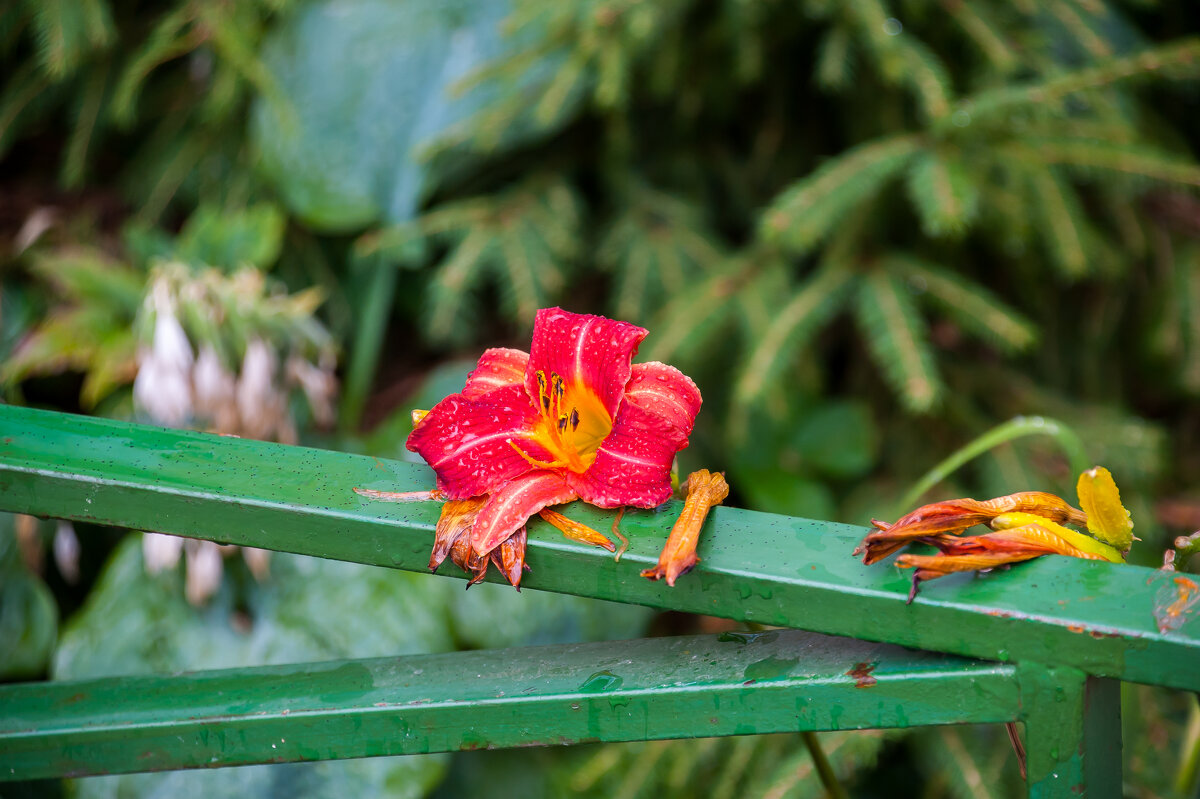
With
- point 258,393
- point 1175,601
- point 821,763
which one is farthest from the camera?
point 258,393

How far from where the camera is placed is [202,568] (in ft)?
4.53

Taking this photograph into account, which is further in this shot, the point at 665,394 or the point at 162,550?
the point at 162,550

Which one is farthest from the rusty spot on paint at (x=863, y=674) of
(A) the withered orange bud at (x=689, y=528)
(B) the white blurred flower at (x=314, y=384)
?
(B) the white blurred flower at (x=314, y=384)

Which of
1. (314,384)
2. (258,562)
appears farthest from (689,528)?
(314,384)

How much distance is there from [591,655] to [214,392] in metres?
1.10

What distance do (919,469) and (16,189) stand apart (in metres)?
2.21

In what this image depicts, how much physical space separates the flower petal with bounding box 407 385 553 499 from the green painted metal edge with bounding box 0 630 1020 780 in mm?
121

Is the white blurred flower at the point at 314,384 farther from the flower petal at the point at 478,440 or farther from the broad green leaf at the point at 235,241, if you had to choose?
the flower petal at the point at 478,440

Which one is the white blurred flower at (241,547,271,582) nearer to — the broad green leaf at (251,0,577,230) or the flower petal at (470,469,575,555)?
the broad green leaf at (251,0,577,230)

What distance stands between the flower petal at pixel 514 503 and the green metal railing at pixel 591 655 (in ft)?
0.05

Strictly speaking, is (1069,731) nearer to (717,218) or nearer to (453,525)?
(453,525)

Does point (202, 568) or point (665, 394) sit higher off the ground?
point (665, 394)

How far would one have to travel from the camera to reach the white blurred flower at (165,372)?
139 centimetres

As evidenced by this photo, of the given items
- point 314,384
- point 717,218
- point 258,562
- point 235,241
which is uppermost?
point 235,241
